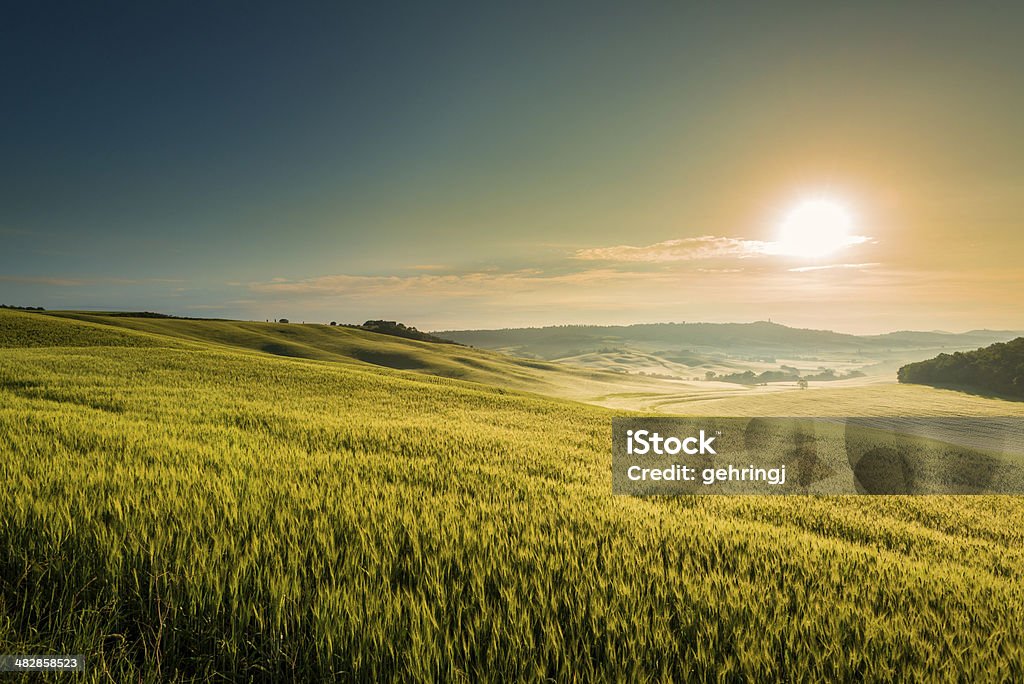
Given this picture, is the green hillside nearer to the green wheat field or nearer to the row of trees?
the row of trees

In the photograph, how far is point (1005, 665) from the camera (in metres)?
2.33

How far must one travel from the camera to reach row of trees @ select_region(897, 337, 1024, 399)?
9388 centimetres

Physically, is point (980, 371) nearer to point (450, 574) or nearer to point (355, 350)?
point (355, 350)

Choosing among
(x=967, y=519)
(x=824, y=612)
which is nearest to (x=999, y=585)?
(x=824, y=612)

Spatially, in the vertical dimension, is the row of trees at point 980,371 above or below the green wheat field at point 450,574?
below

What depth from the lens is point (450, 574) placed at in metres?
2.99

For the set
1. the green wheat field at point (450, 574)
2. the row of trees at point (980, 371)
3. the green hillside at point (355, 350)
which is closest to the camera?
the green wheat field at point (450, 574)

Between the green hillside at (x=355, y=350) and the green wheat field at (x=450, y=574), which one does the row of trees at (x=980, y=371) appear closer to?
the green hillside at (x=355, y=350)

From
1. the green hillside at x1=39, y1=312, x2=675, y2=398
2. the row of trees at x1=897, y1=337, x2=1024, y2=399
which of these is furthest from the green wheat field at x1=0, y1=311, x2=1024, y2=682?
the row of trees at x1=897, y1=337, x2=1024, y2=399

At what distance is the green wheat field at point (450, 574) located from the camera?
219 centimetres

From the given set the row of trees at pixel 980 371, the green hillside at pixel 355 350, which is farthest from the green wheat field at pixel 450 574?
the row of trees at pixel 980 371

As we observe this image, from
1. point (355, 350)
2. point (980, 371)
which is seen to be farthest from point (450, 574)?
point (980, 371)

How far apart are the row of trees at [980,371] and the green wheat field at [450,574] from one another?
132 meters

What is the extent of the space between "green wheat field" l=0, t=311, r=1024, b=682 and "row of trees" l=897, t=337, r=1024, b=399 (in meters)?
132
